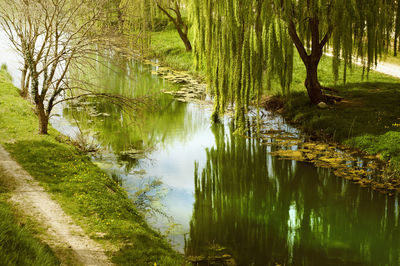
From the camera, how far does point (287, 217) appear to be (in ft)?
29.7

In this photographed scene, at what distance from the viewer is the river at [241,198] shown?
25.7ft

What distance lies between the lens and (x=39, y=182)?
841cm

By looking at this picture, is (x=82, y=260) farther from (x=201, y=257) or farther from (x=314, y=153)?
(x=314, y=153)

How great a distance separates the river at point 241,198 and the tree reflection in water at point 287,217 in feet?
0.07

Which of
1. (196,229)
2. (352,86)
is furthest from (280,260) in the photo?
(352,86)

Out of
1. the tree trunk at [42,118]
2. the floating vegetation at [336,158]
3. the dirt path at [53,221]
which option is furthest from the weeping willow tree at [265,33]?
the dirt path at [53,221]

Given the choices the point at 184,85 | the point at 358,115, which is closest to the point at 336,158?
the point at 358,115

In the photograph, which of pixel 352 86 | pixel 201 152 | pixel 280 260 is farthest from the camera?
pixel 352 86

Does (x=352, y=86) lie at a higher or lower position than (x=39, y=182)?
higher

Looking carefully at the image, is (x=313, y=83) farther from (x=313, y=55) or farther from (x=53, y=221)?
(x=53, y=221)

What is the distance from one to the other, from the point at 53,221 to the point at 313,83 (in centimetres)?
1062

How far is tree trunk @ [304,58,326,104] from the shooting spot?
14.5 m

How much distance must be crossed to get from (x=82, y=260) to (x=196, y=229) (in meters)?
3.09

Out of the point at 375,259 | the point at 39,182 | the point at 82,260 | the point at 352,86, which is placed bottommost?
the point at 375,259
